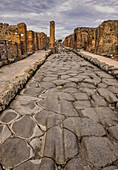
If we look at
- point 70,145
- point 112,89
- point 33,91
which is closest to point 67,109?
point 70,145

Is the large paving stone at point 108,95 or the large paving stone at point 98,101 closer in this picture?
the large paving stone at point 98,101

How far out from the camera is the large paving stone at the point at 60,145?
101 cm

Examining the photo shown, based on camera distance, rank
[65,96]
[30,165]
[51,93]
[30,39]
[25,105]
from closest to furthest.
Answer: [30,165] → [25,105] → [65,96] → [51,93] → [30,39]

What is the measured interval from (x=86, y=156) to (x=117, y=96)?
1.58 meters


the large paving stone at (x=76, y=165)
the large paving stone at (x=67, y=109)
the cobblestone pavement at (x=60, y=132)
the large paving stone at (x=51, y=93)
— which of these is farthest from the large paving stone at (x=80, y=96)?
the large paving stone at (x=76, y=165)

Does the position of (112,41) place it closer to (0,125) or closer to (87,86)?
(87,86)

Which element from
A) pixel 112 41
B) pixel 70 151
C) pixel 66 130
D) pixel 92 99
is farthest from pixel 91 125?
pixel 112 41

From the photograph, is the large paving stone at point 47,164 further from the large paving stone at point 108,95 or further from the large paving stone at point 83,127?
the large paving stone at point 108,95

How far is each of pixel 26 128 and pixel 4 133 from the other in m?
0.26

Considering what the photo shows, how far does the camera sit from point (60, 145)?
→ 1.11 m

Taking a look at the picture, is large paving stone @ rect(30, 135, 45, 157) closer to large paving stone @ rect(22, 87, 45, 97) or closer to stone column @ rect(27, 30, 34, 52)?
large paving stone @ rect(22, 87, 45, 97)

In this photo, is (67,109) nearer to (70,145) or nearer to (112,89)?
(70,145)

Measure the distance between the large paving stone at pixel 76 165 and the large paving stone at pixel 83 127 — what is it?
11.3 inches

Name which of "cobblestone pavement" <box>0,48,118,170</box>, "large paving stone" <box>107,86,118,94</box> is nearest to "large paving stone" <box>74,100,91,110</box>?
"cobblestone pavement" <box>0,48,118,170</box>
